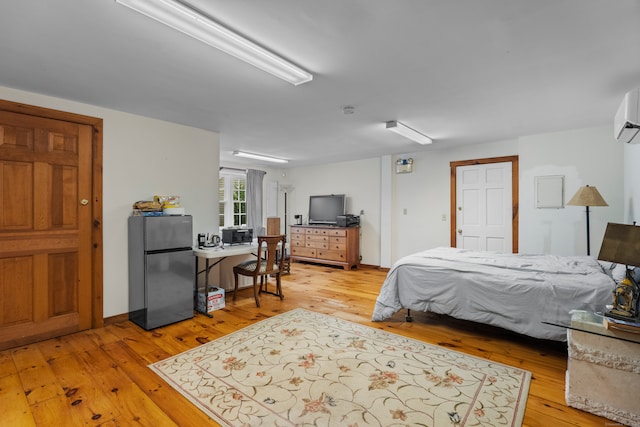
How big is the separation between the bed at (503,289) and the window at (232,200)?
4342mm

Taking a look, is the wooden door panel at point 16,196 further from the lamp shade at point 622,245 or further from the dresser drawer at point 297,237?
the dresser drawer at point 297,237

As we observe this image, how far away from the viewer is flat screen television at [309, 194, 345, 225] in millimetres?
6605

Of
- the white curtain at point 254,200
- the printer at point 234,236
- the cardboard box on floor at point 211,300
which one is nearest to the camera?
the cardboard box on floor at point 211,300

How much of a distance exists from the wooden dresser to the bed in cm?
269

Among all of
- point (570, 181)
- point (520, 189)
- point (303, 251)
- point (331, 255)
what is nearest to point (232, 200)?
point (303, 251)

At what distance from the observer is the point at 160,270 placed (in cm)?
315

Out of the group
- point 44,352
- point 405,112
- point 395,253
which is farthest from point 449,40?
point 395,253

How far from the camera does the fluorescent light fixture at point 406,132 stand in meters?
3.68

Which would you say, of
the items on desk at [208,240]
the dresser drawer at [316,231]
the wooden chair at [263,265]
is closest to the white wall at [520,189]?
the dresser drawer at [316,231]

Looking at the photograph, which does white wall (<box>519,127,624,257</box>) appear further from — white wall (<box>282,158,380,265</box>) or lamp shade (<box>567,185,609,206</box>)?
white wall (<box>282,158,380,265</box>)

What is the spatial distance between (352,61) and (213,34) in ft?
3.18

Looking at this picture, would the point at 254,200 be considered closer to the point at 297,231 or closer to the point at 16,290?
the point at 297,231

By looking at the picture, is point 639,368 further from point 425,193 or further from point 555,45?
point 425,193

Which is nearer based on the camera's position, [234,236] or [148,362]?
[148,362]
